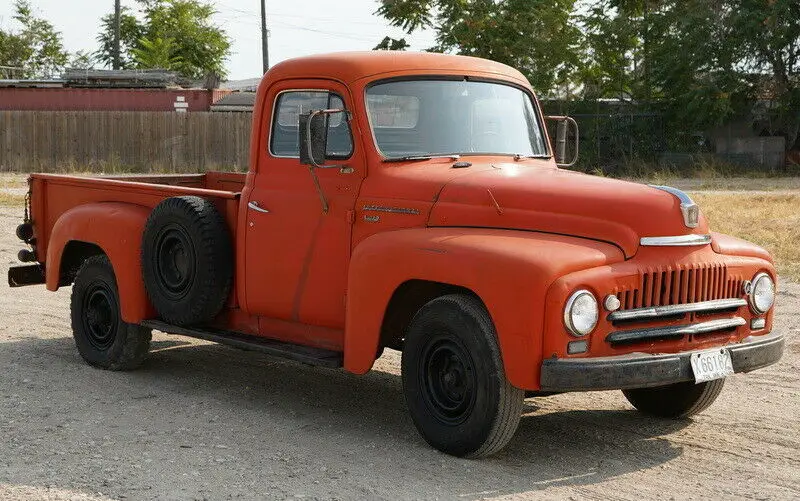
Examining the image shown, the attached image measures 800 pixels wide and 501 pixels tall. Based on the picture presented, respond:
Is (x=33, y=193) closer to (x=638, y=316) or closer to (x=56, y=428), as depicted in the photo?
(x=56, y=428)

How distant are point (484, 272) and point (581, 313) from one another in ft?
1.64

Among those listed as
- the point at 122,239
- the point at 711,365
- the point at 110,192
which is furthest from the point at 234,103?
the point at 711,365

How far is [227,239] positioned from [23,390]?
1649mm

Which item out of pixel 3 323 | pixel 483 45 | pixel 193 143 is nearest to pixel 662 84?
pixel 483 45

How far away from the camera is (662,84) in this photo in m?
33.1

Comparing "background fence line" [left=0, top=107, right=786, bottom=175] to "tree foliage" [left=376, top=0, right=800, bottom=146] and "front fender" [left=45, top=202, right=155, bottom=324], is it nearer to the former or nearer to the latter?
"tree foliage" [left=376, top=0, right=800, bottom=146]

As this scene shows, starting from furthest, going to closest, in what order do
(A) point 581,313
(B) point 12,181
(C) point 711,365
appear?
(B) point 12,181, (C) point 711,365, (A) point 581,313

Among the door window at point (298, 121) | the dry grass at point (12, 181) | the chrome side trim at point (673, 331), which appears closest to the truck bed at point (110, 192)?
the door window at point (298, 121)

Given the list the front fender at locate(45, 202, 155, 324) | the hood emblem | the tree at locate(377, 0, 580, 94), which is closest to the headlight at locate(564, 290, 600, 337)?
the hood emblem

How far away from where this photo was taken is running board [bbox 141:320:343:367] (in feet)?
22.4

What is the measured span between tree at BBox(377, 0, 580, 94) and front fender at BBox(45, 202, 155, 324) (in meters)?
26.0

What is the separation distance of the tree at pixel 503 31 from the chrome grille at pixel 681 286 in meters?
27.9

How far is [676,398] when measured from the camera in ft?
23.5

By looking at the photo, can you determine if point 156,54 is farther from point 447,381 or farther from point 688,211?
point 688,211
